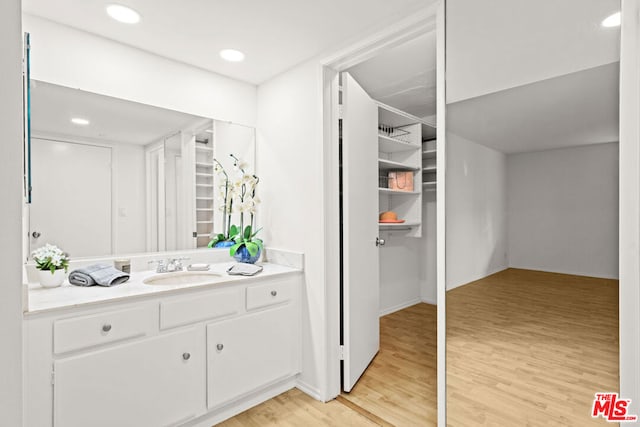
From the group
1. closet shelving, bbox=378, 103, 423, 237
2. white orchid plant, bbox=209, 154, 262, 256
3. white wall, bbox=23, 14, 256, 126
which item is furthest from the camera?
closet shelving, bbox=378, 103, 423, 237

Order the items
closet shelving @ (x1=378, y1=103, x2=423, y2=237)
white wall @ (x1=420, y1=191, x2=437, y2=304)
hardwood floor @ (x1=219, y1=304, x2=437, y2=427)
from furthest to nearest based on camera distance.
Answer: white wall @ (x1=420, y1=191, x2=437, y2=304)
closet shelving @ (x1=378, y1=103, x2=423, y2=237)
hardwood floor @ (x1=219, y1=304, x2=437, y2=427)

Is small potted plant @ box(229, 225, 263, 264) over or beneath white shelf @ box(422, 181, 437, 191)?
beneath

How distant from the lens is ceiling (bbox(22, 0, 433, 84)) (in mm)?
1769

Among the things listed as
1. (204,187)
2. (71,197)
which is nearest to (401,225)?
(204,187)

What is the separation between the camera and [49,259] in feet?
5.78

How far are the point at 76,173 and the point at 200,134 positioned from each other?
85 cm

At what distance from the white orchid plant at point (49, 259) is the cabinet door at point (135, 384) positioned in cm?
53

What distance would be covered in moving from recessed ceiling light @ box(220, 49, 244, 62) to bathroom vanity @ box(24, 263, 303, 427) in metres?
1.50

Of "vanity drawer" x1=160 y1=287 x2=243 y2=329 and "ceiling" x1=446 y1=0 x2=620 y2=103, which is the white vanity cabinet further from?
"ceiling" x1=446 y1=0 x2=620 y2=103

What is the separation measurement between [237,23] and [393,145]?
203cm

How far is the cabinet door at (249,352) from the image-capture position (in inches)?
78.2

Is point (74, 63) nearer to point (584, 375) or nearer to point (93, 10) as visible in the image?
point (93, 10)

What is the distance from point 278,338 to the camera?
7.54 feet

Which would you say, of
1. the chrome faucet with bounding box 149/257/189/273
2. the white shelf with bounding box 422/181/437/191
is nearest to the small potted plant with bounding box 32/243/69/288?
the chrome faucet with bounding box 149/257/189/273
